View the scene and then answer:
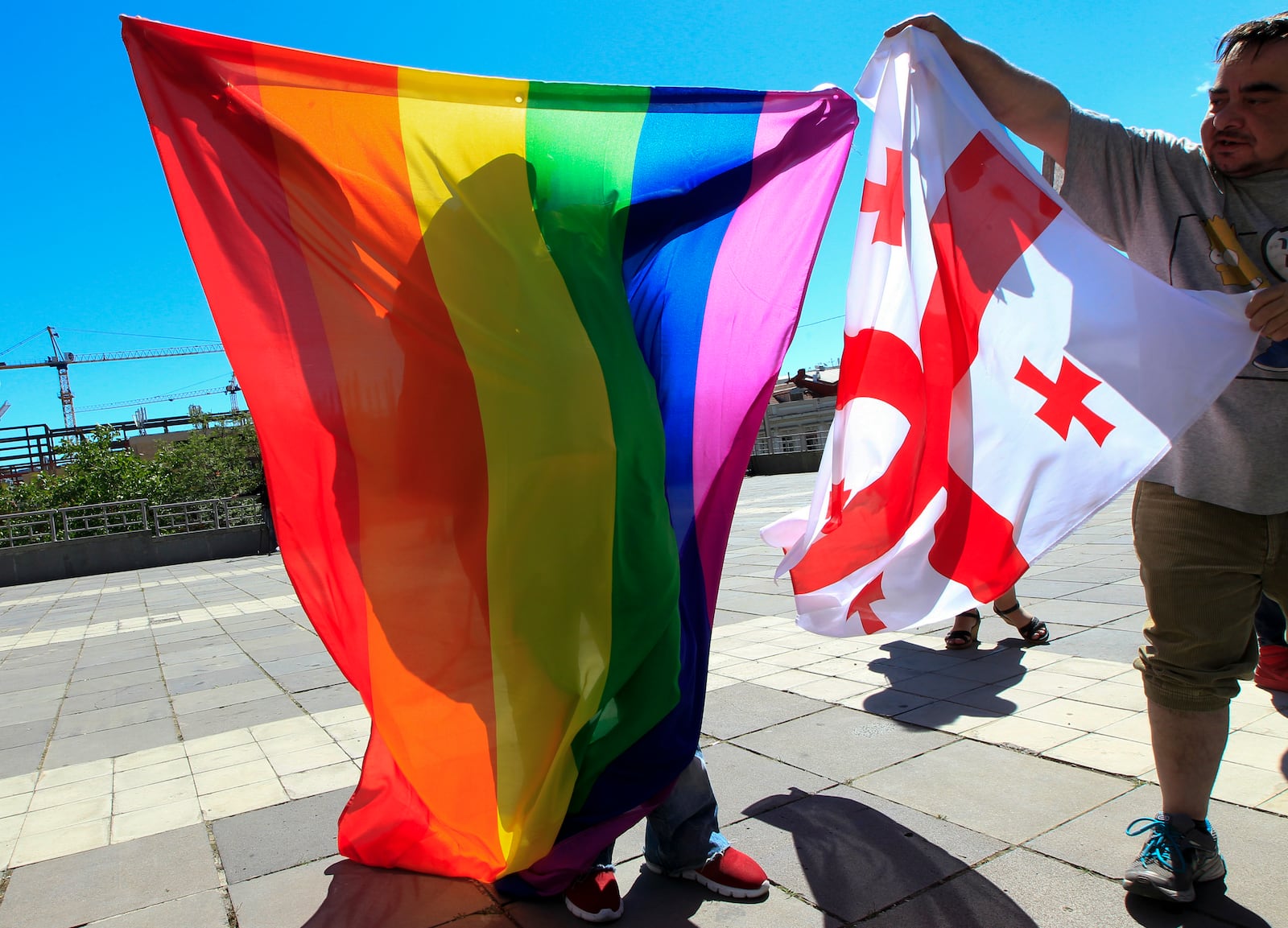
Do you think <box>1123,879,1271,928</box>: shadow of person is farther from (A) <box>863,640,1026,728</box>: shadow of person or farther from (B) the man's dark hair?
(B) the man's dark hair

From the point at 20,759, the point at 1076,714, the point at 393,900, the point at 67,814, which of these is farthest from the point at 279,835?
the point at 1076,714

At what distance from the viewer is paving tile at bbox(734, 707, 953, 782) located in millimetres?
3061

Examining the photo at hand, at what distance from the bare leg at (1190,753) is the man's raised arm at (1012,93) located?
1405 mm

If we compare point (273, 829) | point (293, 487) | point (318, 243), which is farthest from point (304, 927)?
point (318, 243)

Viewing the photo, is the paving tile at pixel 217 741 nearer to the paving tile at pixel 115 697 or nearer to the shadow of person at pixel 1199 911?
the paving tile at pixel 115 697

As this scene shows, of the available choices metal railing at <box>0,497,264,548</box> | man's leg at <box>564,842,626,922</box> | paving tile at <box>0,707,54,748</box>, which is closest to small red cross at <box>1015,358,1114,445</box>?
man's leg at <box>564,842,626,922</box>

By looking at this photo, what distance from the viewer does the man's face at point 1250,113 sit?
1.89 meters

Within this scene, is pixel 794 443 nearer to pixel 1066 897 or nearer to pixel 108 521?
pixel 108 521

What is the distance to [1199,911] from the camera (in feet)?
6.40

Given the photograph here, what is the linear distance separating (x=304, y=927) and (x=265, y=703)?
2.82 m

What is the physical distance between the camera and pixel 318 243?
226cm

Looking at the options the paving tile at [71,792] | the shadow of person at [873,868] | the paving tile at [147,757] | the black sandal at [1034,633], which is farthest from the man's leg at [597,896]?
the black sandal at [1034,633]

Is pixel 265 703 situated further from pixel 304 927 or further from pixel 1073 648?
pixel 1073 648

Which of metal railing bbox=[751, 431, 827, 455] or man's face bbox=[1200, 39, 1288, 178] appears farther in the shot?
metal railing bbox=[751, 431, 827, 455]
